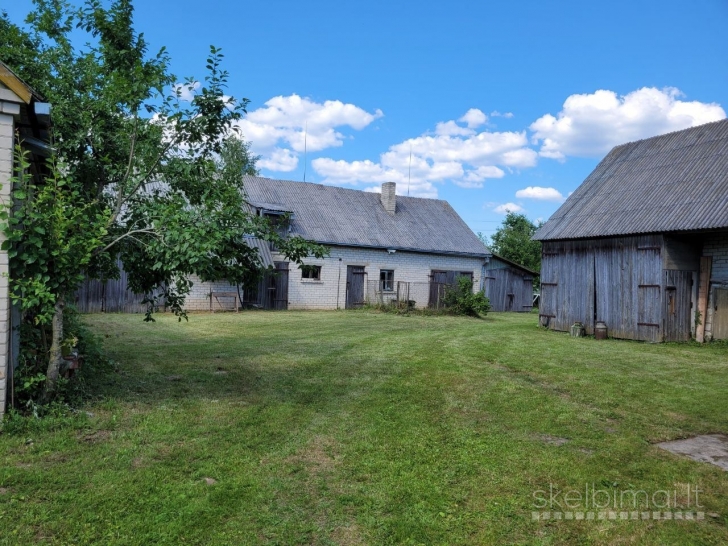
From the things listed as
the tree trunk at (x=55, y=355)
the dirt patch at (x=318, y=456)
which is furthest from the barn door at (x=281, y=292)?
the dirt patch at (x=318, y=456)

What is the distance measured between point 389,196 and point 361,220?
10.1 feet

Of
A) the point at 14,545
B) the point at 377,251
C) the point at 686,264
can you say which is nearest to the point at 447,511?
the point at 14,545

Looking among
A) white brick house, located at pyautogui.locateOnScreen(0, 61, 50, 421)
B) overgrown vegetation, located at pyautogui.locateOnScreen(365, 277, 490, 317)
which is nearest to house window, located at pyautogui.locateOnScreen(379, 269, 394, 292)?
overgrown vegetation, located at pyautogui.locateOnScreen(365, 277, 490, 317)

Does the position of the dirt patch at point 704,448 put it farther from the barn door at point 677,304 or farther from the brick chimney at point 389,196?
the brick chimney at point 389,196

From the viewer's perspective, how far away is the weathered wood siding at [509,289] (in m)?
28.2

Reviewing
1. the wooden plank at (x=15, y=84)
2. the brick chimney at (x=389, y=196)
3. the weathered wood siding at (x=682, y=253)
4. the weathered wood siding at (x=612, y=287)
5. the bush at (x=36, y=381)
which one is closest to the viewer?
the wooden plank at (x=15, y=84)

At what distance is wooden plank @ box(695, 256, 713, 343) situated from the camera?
45.0 feet

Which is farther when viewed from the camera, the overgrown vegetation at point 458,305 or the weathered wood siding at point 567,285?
the overgrown vegetation at point 458,305

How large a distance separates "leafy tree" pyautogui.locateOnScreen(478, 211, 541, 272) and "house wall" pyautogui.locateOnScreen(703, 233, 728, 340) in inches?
798

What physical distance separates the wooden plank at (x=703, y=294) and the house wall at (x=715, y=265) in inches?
3.1

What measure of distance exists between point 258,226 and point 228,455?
111 inches

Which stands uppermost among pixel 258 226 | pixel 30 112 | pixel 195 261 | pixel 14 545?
pixel 30 112

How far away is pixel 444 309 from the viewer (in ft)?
72.2

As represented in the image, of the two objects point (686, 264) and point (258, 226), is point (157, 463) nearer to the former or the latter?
point (258, 226)
